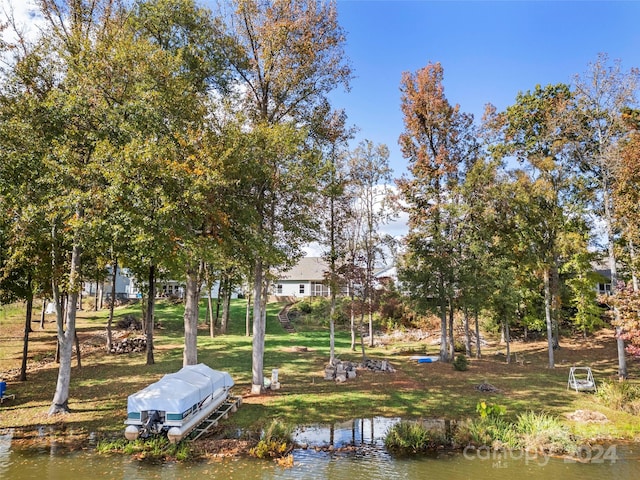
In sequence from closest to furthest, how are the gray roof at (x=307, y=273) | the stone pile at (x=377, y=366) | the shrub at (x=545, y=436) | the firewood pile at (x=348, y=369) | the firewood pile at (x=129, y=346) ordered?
1. the shrub at (x=545, y=436)
2. the firewood pile at (x=348, y=369)
3. the stone pile at (x=377, y=366)
4. the firewood pile at (x=129, y=346)
5. the gray roof at (x=307, y=273)

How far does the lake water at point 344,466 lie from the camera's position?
11258mm

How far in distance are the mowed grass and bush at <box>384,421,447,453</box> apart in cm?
238

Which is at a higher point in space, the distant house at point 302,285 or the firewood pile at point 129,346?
the distant house at point 302,285

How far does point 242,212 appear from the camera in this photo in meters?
18.0

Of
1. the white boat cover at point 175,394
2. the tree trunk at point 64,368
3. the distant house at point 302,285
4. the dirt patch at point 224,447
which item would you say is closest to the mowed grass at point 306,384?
the tree trunk at point 64,368

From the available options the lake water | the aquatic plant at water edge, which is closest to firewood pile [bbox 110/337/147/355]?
the lake water

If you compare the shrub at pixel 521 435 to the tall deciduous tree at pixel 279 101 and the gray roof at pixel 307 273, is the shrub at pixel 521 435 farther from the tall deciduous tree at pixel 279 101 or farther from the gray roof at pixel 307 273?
the gray roof at pixel 307 273

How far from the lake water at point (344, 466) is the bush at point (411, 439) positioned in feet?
1.34

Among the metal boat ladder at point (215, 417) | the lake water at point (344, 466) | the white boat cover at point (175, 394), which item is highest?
the white boat cover at point (175, 394)

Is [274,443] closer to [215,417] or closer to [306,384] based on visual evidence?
[215,417]

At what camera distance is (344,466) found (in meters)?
12.0

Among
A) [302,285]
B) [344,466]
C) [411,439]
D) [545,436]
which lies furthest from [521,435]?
[302,285]

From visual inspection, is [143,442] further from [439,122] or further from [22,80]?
[439,122]

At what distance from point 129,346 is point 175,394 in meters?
17.7
